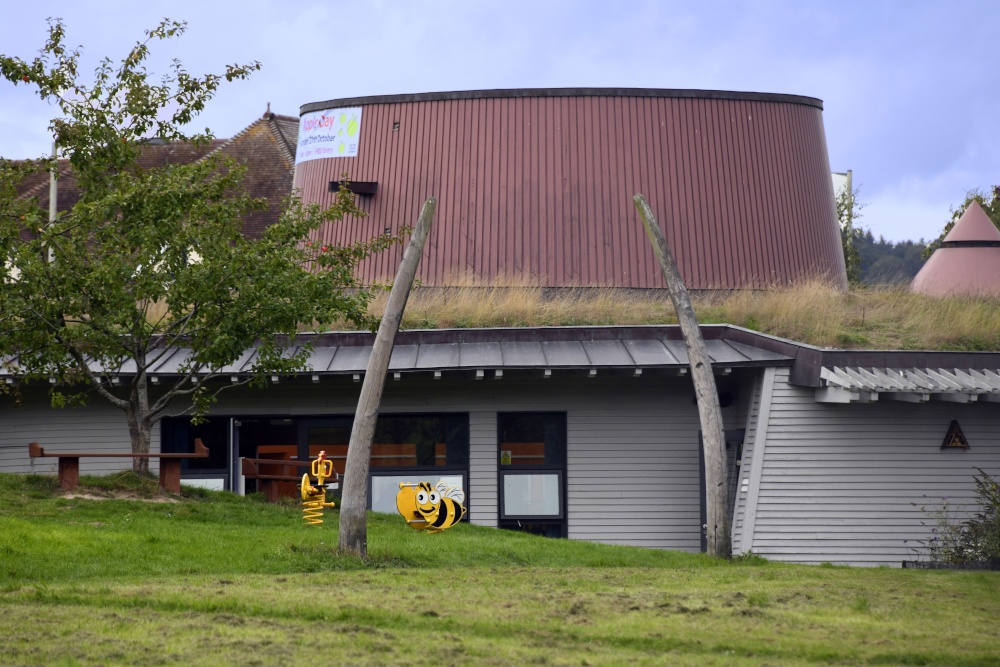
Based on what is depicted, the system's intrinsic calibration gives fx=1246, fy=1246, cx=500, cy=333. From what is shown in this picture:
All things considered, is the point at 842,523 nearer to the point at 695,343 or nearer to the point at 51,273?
the point at 695,343

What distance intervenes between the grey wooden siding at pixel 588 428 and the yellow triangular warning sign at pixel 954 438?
384 centimetres

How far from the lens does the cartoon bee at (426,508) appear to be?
1639 centimetres

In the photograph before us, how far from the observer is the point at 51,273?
623 inches

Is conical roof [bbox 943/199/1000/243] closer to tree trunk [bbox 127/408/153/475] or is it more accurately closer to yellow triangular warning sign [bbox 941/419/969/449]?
yellow triangular warning sign [bbox 941/419/969/449]

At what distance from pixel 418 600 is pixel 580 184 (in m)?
14.7

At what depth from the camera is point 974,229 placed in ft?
89.0

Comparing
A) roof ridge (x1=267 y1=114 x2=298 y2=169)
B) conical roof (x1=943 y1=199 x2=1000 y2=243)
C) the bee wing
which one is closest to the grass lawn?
the bee wing

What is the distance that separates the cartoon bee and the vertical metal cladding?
8.25 metres

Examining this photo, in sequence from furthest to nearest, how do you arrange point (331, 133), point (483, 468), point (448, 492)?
point (331, 133) < point (483, 468) < point (448, 492)

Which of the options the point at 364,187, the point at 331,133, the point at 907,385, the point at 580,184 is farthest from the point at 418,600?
the point at 331,133

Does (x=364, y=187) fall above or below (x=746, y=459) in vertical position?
above

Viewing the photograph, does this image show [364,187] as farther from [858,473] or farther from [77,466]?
[858,473]

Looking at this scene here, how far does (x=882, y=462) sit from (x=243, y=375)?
9.84 metres

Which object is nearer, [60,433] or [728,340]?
[728,340]
